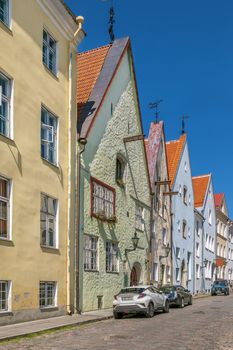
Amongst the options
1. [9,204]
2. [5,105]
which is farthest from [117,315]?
[5,105]

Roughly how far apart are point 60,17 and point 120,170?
980cm

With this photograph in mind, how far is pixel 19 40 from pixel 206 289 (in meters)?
38.8

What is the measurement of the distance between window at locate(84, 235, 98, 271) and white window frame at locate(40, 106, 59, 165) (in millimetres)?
4412

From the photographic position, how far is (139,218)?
30.1 metres

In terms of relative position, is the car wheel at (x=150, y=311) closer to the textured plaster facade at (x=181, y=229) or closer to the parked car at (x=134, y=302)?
the parked car at (x=134, y=302)

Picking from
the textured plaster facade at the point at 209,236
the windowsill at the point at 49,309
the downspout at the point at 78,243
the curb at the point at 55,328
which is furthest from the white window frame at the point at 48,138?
the textured plaster facade at the point at 209,236

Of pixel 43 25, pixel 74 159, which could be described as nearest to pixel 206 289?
pixel 74 159

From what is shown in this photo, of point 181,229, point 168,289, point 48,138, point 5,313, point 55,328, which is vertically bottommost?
point 168,289

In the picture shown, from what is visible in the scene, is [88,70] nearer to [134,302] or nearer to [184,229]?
[134,302]

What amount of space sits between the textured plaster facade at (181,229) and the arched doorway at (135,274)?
29.7 ft

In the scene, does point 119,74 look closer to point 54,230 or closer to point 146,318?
point 54,230

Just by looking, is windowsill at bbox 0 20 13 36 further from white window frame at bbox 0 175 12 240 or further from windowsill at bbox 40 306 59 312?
windowsill at bbox 40 306 59 312

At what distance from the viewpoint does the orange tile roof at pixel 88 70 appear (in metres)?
25.2

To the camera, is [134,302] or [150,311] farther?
[150,311]
